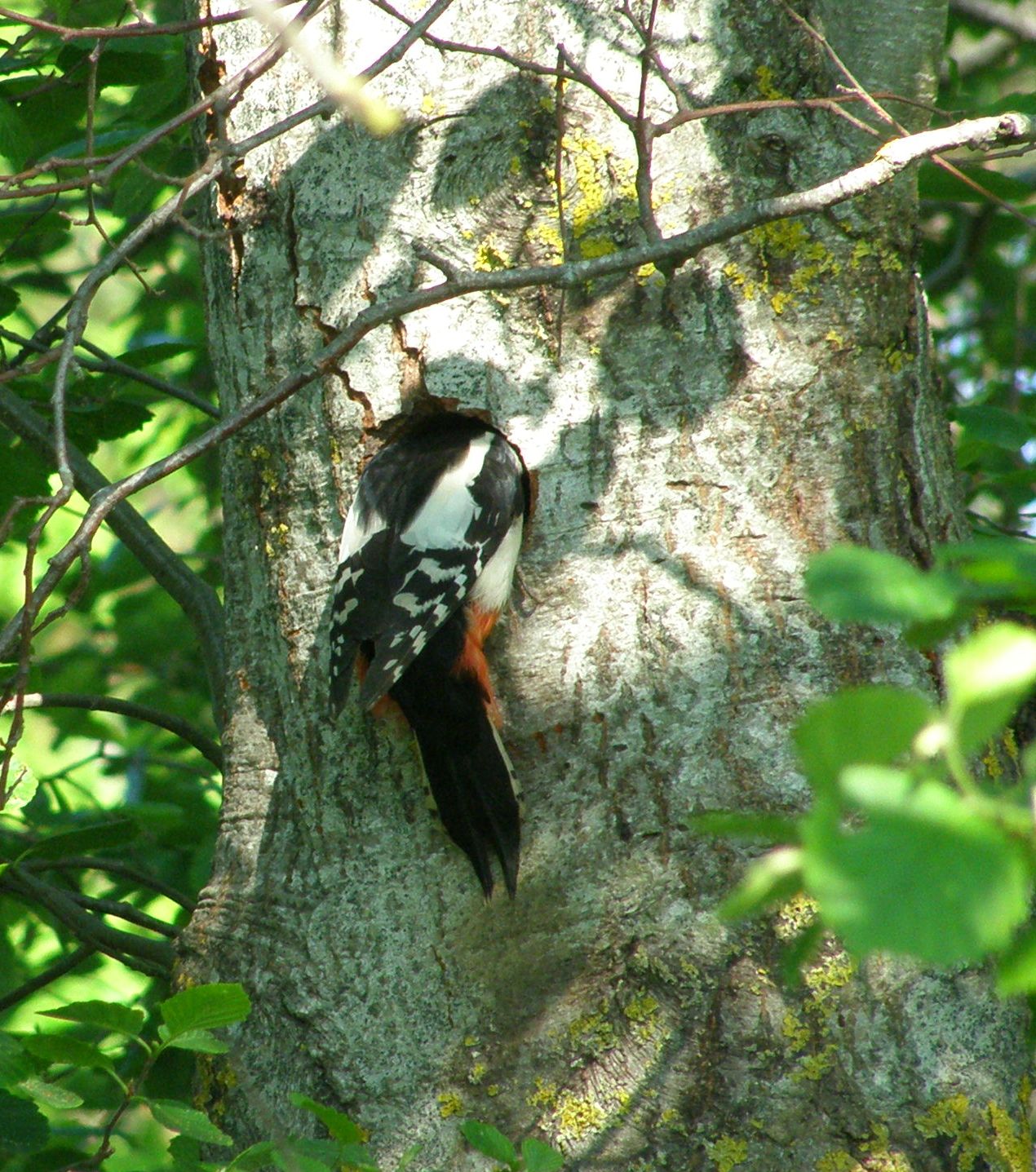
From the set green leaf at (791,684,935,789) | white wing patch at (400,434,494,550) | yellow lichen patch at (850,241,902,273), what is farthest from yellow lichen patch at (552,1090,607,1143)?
yellow lichen patch at (850,241,902,273)

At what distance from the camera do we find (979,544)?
0.79 m

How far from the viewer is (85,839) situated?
2529 millimetres

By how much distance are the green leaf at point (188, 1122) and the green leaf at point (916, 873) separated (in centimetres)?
97

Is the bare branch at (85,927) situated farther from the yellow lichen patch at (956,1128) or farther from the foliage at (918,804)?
the foliage at (918,804)

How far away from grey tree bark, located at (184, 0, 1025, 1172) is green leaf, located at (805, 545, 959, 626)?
3.93ft

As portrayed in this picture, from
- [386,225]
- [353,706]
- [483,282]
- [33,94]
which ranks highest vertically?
[33,94]

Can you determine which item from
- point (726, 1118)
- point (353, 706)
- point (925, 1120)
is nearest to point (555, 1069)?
point (726, 1118)

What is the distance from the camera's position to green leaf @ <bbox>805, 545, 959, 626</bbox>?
70cm

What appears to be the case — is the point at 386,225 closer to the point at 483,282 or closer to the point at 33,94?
the point at 483,282

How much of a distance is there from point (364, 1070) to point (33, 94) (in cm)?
201

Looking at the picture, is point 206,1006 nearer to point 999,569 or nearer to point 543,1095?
point 543,1095

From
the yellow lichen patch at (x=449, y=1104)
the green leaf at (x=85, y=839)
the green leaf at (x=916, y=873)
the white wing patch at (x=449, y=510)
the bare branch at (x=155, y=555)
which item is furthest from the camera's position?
the bare branch at (x=155, y=555)

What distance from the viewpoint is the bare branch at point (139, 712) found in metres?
Answer: 2.50

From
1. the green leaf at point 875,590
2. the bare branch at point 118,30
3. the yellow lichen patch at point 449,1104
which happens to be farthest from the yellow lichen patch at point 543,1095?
the bare branch at point 118,30
